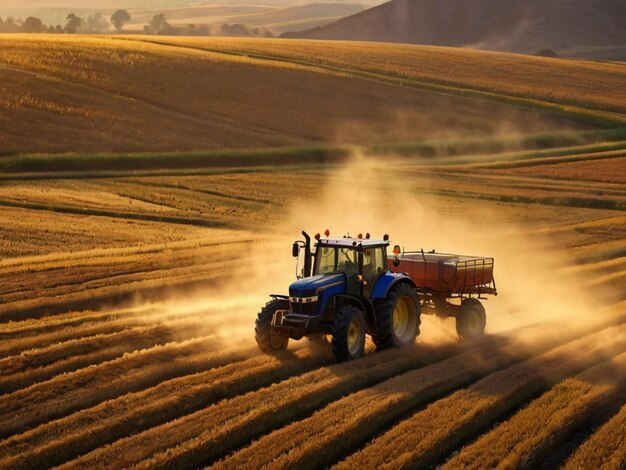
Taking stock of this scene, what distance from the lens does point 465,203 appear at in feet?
133

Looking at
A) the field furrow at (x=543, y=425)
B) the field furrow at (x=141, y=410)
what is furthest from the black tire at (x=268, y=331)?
the field furrow at (x=543, y=425)

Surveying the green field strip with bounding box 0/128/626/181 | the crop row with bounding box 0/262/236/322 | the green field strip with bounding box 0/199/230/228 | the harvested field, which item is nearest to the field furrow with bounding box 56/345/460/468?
the crop row with bounding box 0/262/236/322

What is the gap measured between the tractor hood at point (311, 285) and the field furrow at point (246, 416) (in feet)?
4.19

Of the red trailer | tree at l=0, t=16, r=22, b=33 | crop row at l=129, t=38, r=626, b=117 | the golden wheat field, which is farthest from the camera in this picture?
tree at l=0, t=16, r=22, b=33

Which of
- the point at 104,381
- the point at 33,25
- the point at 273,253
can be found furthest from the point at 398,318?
the point at 33,25

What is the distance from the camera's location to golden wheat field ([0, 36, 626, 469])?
483 inches

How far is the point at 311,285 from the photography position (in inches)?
633

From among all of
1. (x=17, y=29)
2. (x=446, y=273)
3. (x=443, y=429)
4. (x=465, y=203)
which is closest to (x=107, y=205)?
(x=465, y=203)

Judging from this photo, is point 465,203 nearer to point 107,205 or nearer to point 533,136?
point 107,205

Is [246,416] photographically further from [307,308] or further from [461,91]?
[461,91]

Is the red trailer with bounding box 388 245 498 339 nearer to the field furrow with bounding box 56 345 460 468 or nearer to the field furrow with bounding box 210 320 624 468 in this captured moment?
the field furrow with bounding box 210 320 624 468

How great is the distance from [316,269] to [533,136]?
160ft

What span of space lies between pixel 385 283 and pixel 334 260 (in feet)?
3.10

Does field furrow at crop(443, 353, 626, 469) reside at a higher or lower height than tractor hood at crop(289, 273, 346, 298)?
lower
